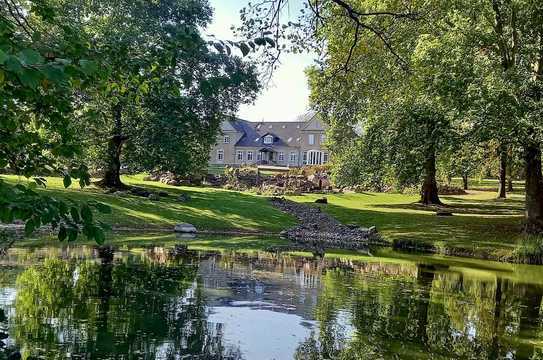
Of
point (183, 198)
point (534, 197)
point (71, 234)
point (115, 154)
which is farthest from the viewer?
point (115, 154)

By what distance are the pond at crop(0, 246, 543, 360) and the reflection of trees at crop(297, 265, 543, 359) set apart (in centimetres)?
3

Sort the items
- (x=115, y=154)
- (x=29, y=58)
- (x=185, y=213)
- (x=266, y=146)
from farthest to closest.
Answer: (x=266, y=146), (x=115, y=154), (x=185, y=213), (x=29, y=58)

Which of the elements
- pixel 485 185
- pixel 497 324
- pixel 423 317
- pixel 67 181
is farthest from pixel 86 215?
pixel 485 185

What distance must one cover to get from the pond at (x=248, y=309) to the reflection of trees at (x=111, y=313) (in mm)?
23

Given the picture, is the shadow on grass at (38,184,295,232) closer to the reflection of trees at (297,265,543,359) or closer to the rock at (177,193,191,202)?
the rock at (177,193,191,202)

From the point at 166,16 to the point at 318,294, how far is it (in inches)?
957

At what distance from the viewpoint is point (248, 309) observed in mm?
10766

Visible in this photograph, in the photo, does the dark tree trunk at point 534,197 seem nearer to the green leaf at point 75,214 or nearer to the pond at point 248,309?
the pond at point 248,309

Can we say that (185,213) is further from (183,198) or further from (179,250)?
(179,250)

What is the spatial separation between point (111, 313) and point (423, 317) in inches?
231

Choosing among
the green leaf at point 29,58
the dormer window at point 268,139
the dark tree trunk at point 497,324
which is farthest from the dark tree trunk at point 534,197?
the dormer window at point 268,139

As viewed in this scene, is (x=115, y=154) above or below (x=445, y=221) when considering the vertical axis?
above

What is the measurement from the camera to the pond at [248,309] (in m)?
8.24

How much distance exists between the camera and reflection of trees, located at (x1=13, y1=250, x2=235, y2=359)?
25.6ft
